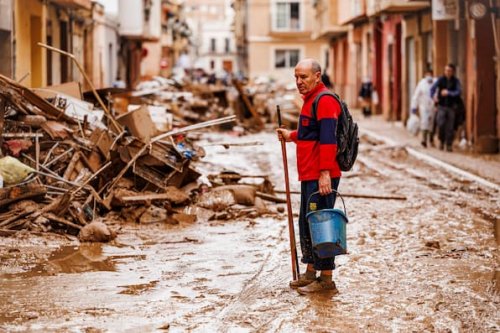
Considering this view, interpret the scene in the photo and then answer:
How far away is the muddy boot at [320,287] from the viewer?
7741 mm

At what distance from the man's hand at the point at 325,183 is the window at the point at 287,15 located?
6261 centimetres

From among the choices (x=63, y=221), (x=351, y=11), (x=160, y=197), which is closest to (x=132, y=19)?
(x=351, y=11)

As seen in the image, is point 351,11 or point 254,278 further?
point 351,11

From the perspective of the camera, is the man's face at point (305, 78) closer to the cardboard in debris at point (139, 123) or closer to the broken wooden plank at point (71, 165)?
the broken wooden plank at point (71, 165)

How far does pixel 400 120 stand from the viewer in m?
35.4

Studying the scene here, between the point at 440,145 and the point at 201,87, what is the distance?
14.5 m

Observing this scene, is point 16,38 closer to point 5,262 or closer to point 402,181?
point 402,181

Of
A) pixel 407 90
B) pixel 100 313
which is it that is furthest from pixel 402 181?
pixel 407 90

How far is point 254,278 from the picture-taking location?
8.38m

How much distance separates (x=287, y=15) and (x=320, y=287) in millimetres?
63274

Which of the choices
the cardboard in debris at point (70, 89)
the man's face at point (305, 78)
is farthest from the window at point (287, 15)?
the man's face at point (305, 78)

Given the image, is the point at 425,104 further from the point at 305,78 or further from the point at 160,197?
the point at 305,78

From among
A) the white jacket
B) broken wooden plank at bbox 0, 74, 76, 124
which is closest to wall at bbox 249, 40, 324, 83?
the white jacket

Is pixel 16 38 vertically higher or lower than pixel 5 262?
higher
